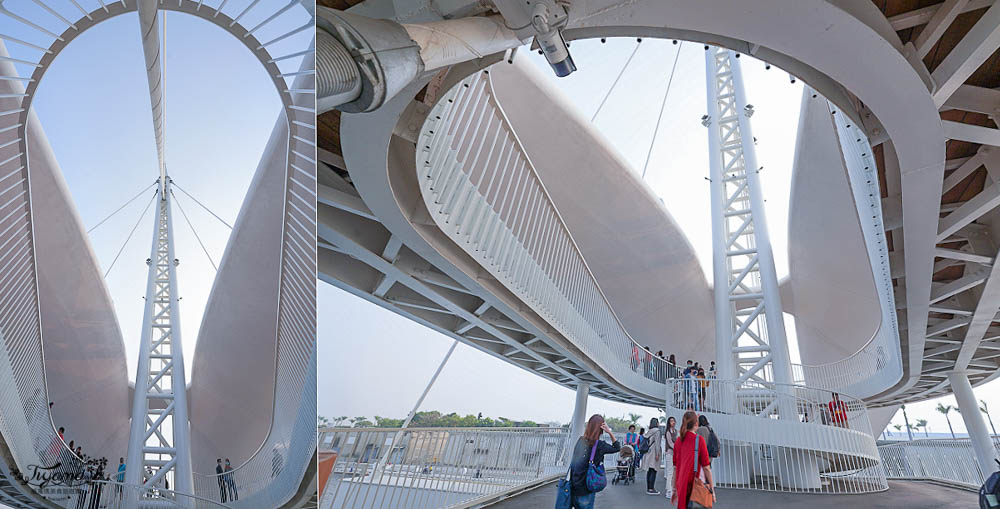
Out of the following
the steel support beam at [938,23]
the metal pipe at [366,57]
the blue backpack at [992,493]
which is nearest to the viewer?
the metal pipe at [366,57]

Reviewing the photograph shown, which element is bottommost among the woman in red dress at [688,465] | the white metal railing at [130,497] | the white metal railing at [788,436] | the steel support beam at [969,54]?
the white metal railing at [130,497]

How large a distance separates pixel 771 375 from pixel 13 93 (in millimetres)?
19719

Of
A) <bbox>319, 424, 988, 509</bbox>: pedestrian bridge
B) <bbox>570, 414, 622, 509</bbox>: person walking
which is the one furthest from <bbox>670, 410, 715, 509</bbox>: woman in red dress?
<bbox>319, 424, 988, 509</bbox>: pedestrian bridge

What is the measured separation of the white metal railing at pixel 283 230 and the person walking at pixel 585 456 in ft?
13.7

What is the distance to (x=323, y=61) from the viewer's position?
1.44 m

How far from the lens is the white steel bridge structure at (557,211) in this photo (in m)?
3.33

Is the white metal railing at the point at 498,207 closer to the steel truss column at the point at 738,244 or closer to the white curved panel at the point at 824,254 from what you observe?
the steel truss column at the point at 738,244

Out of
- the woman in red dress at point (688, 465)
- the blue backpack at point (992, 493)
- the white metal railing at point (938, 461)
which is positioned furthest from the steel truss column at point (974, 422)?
the woman in red dress at point (688, 465)

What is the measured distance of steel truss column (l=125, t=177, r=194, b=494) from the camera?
0.59 meters

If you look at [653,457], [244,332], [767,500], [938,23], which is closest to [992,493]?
[938,23]

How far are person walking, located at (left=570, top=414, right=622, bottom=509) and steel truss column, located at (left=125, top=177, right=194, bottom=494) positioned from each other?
424cm

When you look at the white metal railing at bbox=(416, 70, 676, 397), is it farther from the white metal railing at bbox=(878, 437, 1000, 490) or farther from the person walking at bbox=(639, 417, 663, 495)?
the white metal railing at bbox=(878, 437, 1000, 490)

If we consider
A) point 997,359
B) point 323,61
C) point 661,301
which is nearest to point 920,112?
point 323,61

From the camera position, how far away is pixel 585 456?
457 cm
